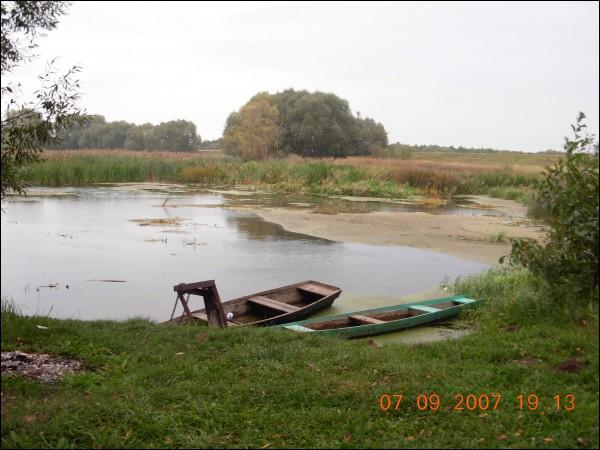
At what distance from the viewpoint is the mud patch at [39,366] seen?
4.99 meters

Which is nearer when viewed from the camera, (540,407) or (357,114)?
(540,407)

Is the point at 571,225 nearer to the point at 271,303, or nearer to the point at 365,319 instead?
the point at 365,319

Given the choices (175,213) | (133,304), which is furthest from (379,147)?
(133,304)

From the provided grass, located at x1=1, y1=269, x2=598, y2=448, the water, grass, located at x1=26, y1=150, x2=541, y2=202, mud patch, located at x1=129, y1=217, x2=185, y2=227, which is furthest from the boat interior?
grass, located at x1=26, y1=150, x2=541, y2=202

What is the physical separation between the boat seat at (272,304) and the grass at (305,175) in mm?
23448

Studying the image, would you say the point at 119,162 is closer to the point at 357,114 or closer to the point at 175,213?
the point at 175,213

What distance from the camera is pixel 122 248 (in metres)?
14.8

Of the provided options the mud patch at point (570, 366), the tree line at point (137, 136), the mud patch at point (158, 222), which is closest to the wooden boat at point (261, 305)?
the mud patch at point (570, 366)

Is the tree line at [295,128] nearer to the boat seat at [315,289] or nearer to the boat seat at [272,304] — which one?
the boat seat at [315,289]

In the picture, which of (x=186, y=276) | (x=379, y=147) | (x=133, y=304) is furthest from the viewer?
(x=379, y=147)

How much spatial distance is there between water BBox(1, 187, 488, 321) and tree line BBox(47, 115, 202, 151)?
46.1 metres

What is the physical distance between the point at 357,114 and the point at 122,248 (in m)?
53.5

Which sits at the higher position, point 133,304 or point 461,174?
point 461,174

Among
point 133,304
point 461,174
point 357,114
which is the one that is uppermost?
point 357,114
